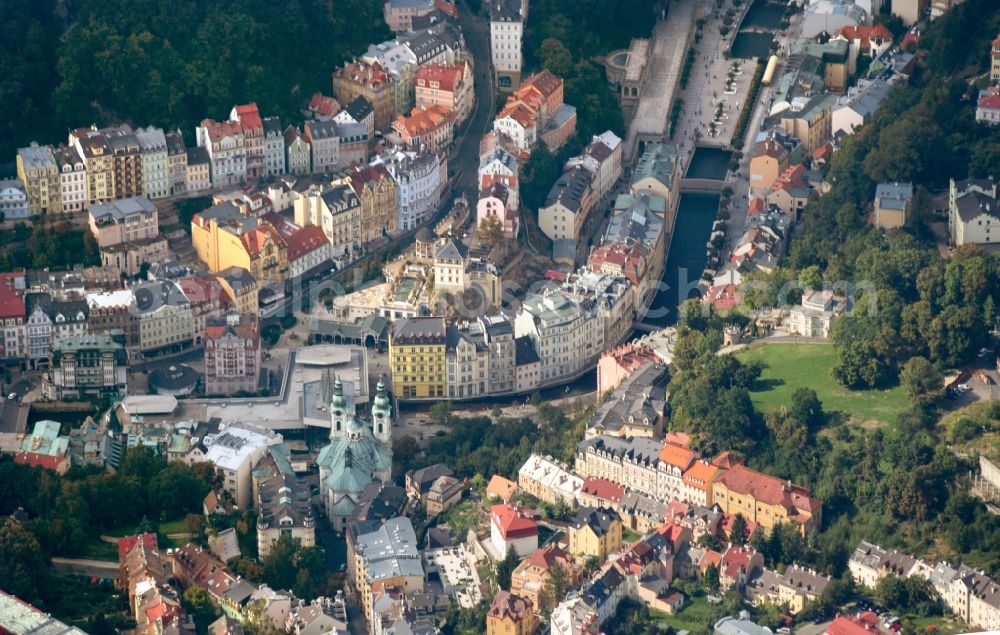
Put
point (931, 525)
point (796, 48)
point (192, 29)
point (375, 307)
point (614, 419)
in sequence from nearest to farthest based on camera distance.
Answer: point (931, 525)
point (614, 419)
point (375, 307)
point (192, 29)
point (796, 48)

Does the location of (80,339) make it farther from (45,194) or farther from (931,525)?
(931,525)

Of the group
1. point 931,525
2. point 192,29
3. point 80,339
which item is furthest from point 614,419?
point 192,29

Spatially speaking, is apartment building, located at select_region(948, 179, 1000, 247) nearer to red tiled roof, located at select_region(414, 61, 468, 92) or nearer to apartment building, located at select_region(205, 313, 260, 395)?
red tiled roof, located at select_region(414, 61, 468, 92)

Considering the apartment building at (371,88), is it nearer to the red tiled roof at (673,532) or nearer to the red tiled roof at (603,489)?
the red tiled roof at (603,489)

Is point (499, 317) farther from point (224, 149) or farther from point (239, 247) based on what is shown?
point (224, 149)

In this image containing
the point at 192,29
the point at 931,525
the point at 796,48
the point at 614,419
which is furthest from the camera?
the point at 796,48

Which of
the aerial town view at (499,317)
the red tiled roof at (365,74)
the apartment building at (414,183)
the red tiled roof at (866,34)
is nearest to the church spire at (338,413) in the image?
the aerial town view at (499,317)
